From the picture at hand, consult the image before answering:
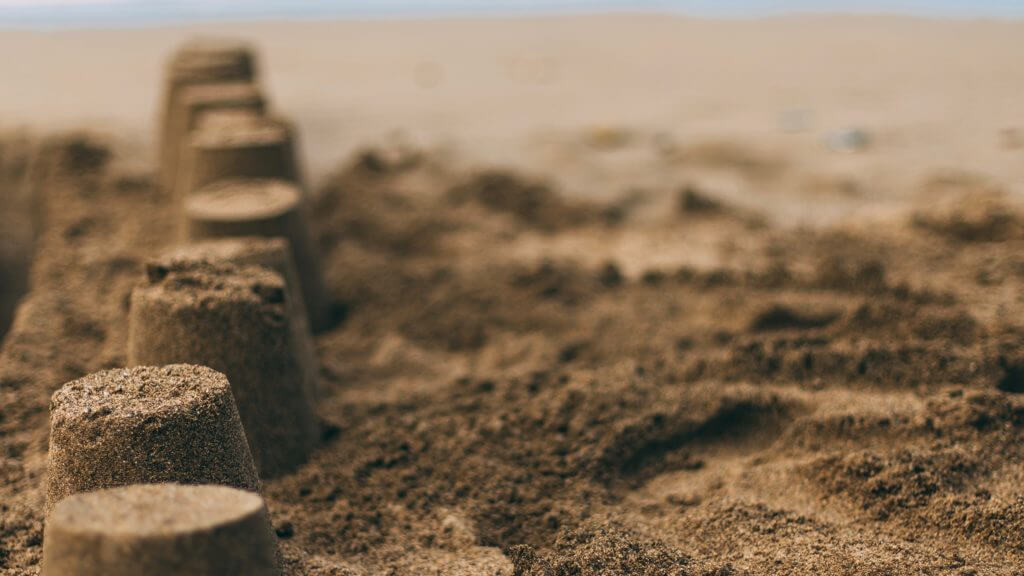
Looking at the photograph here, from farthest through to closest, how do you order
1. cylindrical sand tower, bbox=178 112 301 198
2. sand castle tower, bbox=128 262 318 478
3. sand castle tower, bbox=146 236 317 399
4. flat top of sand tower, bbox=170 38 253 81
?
flat top of sand tower, bbox=170 38 253 81
cylindrical sand tower, bbox=178 112 301 198
sand castle tower, bbox=146 236 317 399
sand castle tower, bbox=128 262 318 478

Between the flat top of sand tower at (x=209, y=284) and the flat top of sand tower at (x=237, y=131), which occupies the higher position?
the flat top of sand tower at (x=237, y=131)

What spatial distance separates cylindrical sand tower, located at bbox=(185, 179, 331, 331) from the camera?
454cm

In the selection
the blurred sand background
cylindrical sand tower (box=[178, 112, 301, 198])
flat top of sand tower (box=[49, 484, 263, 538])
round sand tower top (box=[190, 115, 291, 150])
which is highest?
round sand tower top (box=[190, 115, 291, 150])

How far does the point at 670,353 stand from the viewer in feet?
14.4

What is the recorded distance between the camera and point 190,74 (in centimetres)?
705

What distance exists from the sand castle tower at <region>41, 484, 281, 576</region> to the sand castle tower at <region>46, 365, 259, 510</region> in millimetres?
433

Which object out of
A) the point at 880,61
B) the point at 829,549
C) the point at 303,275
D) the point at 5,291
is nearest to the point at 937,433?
the point at 829,549

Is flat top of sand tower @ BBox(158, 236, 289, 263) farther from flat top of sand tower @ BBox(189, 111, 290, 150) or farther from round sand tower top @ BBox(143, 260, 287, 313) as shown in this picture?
flat top of sand tower @ BBox(189, 111, 290, 150)

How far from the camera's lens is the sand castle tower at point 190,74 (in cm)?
685

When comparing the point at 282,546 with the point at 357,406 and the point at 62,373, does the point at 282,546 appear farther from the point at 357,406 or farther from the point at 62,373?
the point at 62,373

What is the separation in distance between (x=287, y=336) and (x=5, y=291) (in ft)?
12.0

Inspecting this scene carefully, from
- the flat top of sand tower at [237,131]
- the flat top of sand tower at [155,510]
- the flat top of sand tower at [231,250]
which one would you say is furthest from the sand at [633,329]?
the flat top of sand tower at [155,510]

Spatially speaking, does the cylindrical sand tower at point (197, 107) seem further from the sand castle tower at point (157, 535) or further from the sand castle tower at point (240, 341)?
the sand castle tower at point (157, 535)

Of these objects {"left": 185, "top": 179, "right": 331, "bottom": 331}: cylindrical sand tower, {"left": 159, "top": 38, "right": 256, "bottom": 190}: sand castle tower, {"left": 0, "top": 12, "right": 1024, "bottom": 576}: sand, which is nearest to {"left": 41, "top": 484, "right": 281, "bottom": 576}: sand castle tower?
{"left": 0, "top": 12, "right": 1024, "bottom": 576}: sand
